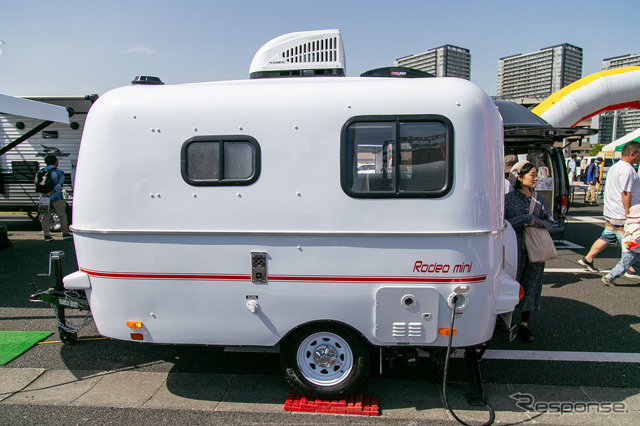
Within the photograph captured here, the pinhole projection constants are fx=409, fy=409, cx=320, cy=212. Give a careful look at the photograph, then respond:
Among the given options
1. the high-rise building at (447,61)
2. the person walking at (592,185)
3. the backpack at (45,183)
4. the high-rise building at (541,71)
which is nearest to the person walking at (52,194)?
the backpack at (45,183)

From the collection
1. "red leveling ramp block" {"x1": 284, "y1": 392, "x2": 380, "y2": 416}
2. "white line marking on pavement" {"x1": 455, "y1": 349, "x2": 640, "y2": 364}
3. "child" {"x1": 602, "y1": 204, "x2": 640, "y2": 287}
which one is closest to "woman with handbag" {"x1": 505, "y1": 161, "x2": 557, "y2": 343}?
"white line marking on pavement" {"x1": 455, "y1": 349, "x2": 640, "y2": 364}

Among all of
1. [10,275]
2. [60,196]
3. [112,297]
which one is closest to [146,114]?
[112,297]

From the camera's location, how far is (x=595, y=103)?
12023mm

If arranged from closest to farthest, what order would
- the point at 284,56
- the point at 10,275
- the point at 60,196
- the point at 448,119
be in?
the point at 448,119
the point at 284,56
the point at 10,275
the point at 60,196

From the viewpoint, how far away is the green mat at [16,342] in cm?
Result: 433

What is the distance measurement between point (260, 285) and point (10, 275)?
20.4ft

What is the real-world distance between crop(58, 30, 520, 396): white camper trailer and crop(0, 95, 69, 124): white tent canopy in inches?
232

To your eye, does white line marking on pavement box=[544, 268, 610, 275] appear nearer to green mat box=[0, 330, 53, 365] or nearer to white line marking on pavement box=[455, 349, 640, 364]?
white line marking on pavement box=[455, 349, 640, 364]

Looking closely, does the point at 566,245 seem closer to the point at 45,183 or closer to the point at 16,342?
the point at 16,342

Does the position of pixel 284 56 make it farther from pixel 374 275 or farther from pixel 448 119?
pixel 374 275

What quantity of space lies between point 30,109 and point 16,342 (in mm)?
5360

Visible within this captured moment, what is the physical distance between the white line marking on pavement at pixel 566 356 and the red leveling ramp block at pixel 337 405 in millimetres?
1554

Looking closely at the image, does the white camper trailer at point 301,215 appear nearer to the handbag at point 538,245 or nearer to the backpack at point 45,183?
the handbag at point 538,245

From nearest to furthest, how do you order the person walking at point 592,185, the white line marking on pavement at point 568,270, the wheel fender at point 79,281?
the wheel fender at point 79,281 → the white line marking on pavement at point 568,270 → the person walking at point 592,185
